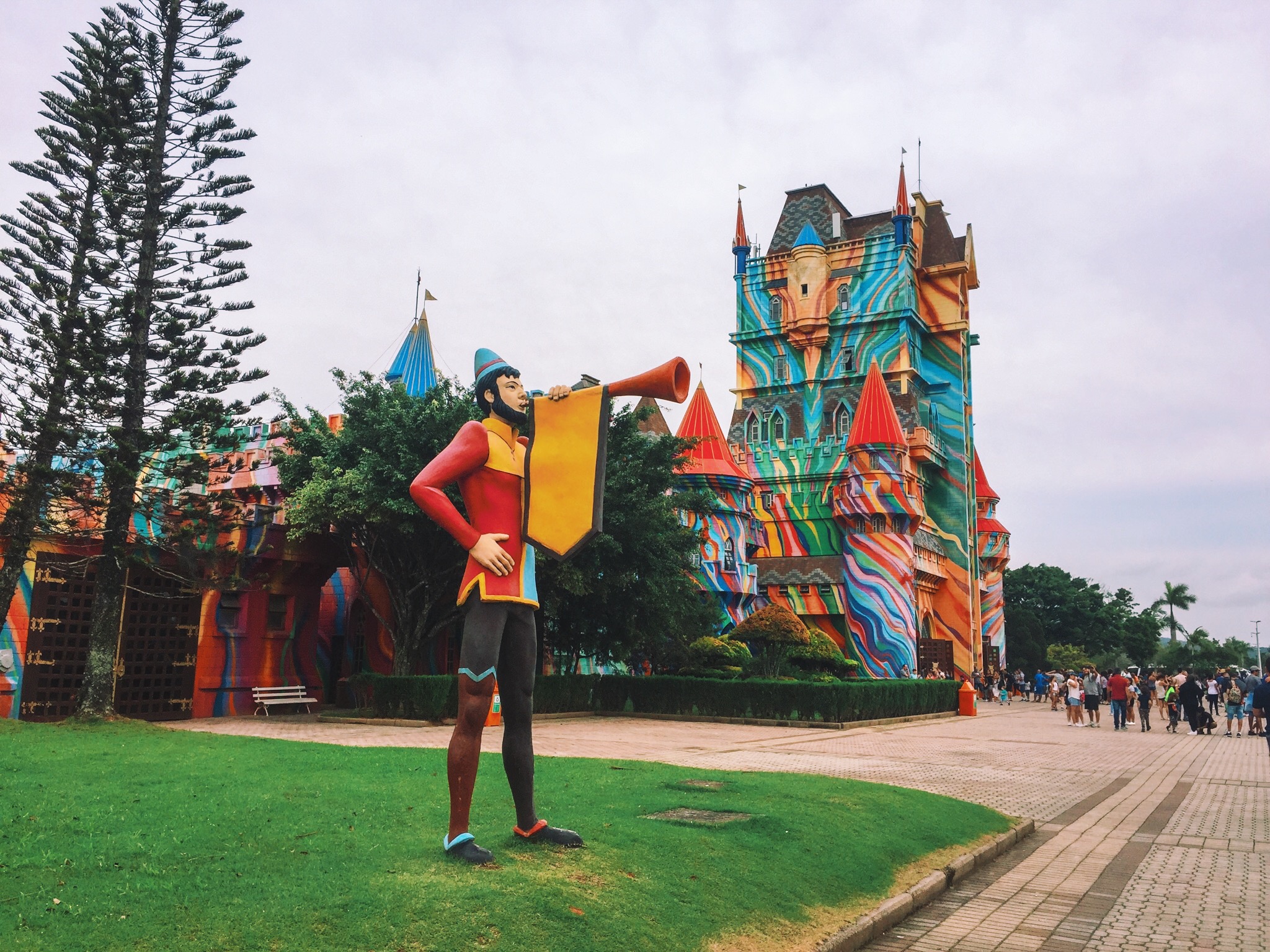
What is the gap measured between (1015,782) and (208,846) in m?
11.1

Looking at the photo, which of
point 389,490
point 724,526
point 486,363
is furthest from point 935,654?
point 486,363

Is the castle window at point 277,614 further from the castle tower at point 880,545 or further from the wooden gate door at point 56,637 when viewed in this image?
the castle tower at point 880,545

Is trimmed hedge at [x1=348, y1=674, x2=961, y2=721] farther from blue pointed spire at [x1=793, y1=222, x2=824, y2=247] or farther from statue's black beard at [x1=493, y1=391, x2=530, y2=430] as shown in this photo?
blue pointed spire at [x1=793, y1=222, x2=824, y2=247]

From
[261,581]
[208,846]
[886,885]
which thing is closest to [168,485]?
[261,581]

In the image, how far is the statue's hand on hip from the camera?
546 centimetres

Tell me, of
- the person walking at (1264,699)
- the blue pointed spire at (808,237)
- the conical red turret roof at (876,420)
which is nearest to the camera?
the person walking at (1264,699)

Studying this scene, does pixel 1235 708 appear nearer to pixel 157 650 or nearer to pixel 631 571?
pixel 631 571

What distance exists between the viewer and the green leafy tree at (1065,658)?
62.8 m

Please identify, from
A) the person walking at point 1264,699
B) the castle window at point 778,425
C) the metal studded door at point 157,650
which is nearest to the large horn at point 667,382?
the person walking at point 1264,699

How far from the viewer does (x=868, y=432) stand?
45.1 meters

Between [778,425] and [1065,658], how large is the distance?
2730cm

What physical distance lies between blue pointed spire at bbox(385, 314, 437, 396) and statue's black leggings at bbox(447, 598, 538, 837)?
27.6 meters

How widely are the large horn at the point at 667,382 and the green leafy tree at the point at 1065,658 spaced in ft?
210

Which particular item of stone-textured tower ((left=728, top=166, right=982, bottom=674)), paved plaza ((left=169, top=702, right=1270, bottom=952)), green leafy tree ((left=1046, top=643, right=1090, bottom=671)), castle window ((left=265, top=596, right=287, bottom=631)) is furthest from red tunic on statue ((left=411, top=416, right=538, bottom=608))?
green leafy tree ((left=1046, top=643, right=1090, bottom=671))
